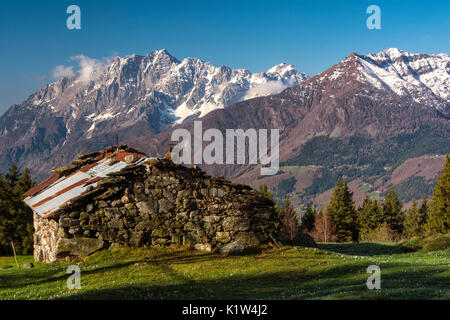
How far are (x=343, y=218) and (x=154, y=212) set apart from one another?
6680cm

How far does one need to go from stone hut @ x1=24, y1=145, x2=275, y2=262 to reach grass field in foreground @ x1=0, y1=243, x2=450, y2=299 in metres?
1.14

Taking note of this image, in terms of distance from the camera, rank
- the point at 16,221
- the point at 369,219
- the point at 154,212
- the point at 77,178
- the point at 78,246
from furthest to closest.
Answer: the point at 369,219 → the point at 16,221 → the point at 77,178 → the point at 154,212 → the point at 78,246

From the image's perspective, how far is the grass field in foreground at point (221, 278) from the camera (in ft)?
55.7

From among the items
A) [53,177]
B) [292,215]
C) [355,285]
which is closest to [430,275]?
[355,285]

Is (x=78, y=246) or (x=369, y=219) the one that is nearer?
(x=78, y=246)

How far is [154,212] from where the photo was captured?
92.3 ft

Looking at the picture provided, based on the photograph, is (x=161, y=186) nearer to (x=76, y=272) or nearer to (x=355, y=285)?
(x=76, y=272)

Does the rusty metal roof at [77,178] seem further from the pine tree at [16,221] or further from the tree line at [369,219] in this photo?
the tree line at [369,219]

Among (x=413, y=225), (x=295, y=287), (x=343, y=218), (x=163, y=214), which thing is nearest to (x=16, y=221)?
(x=163, y=214)

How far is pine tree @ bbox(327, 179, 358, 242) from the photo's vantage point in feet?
282

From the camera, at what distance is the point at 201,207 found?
28.8 metres

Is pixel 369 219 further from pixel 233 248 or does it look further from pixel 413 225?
pixel 233 248

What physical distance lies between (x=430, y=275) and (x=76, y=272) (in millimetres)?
18730
